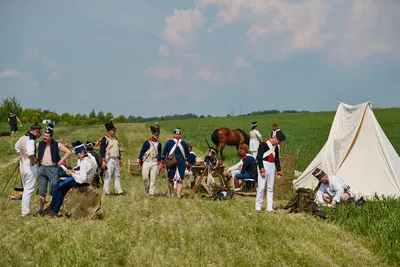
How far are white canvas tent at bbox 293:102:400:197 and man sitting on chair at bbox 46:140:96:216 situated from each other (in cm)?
750

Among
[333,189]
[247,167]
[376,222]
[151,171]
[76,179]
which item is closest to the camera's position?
[376,222]

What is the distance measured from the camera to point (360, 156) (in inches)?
553

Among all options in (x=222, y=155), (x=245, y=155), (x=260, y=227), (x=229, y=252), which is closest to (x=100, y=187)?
(x=245, y=155)

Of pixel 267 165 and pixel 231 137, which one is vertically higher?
pixel 231 137

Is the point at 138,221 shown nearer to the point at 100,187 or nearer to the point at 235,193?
→ the point at 235,193

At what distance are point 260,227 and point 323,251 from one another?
1.60 metres

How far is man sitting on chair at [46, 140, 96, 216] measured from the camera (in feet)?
33.6

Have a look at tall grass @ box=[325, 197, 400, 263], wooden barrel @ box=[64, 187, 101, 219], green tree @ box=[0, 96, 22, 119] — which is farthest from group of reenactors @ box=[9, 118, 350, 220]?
green tree @ box=[0, 96, 22, 119]

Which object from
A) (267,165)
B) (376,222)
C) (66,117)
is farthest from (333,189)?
(66,117)

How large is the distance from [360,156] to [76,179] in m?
8.42

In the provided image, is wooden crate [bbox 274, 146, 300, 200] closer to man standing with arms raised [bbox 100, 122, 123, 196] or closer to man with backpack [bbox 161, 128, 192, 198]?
man with backpack [bbox 161, 128, 192, 198]

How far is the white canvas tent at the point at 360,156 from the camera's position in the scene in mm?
13328

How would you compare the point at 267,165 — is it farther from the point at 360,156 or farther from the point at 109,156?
the point at 109,156

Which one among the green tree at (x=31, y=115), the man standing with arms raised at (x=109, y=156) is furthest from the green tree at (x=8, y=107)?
the man standing with arms raised at (x=109, y=156)
